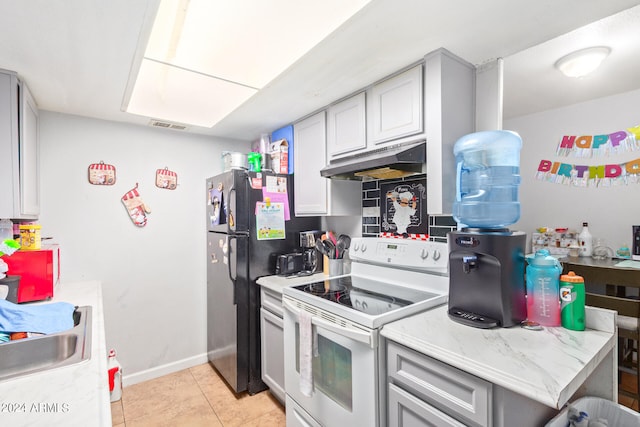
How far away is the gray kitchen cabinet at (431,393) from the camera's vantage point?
0.96 m

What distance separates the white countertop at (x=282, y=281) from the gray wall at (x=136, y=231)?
92 cm

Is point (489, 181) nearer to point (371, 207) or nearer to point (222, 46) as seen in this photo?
point (371, 207)

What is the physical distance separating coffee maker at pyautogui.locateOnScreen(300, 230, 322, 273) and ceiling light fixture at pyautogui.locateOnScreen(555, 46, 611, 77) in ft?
6.52

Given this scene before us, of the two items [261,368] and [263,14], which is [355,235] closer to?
[261,368]

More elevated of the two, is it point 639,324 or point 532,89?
point 532,89

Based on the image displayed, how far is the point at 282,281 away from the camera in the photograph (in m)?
2.20

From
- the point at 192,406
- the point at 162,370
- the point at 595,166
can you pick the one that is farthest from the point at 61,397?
the point at 595,166

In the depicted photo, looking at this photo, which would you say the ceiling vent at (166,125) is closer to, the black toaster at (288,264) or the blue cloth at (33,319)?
the black toaster at (288,264)

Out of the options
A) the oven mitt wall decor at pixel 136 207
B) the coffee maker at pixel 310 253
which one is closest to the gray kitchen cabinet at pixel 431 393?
the coffee maker at pixel 310 253

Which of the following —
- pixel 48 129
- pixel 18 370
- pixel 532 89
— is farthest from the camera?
pixel 532 89

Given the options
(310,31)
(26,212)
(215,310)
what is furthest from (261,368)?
(310,31)

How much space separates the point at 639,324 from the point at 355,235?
5.94ft

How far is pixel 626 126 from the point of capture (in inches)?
99.1

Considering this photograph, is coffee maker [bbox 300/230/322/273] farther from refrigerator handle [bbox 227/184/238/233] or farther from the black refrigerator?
refrigerator handle [bbox 227/184/238/233]
